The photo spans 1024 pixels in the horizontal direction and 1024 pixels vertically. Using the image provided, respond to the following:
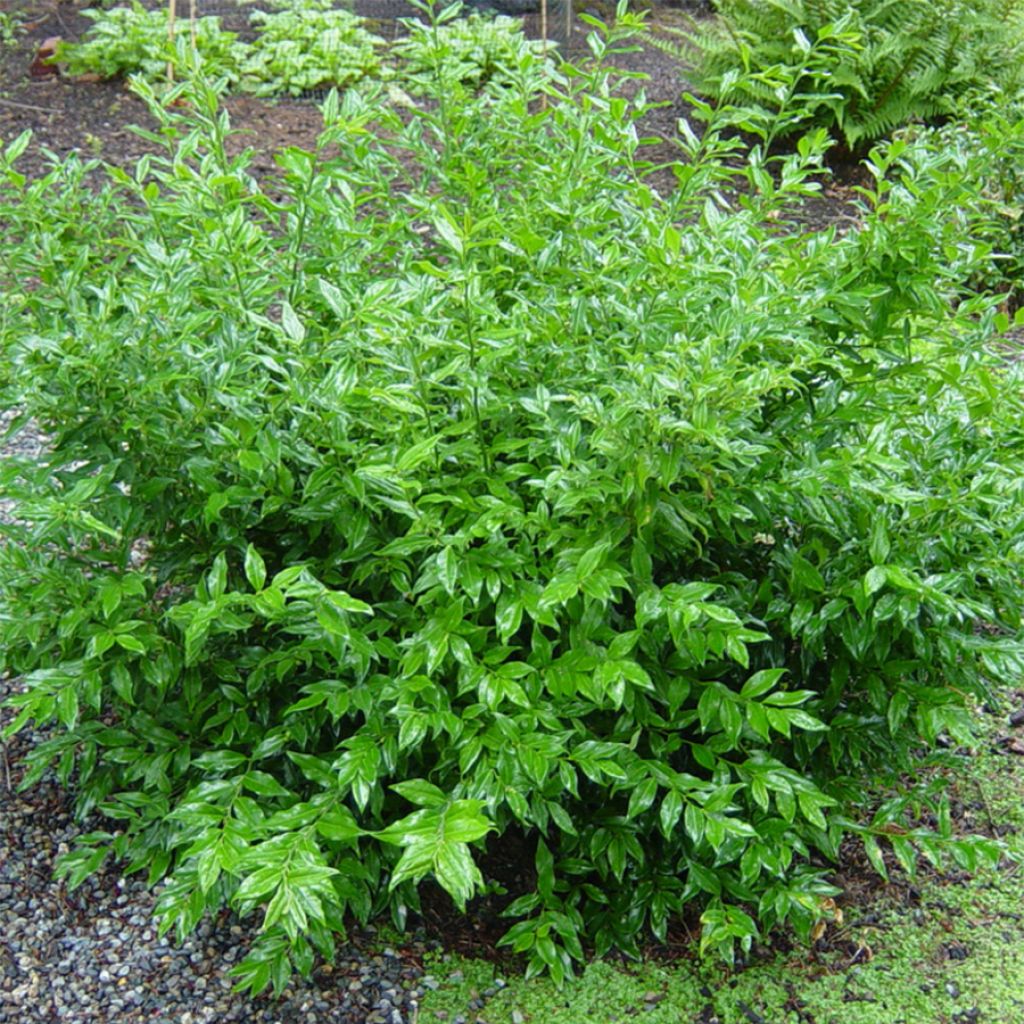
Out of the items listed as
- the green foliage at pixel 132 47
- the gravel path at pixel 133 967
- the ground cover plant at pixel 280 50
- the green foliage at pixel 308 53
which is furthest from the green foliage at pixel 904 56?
the gravel path at pixel 133 967

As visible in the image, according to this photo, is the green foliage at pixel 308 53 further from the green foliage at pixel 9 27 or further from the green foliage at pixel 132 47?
the green foliage at pixel 9 27

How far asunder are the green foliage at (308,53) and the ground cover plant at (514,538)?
5.21 meters

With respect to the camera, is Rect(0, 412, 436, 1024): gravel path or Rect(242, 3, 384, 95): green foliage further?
Rect(242, 3, 384, 95): green foliage

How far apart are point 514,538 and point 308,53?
6375 millimetres

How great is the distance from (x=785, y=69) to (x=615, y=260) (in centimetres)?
69

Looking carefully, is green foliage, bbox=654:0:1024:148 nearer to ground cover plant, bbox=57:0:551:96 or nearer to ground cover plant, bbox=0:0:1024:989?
ground cover plant, bbox=57:0:551:96

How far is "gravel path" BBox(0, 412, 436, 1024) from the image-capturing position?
2.51 m

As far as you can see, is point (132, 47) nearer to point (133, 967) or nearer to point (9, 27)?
point (9, 27)

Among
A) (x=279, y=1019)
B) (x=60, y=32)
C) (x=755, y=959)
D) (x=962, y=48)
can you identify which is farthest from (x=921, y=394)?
(x=60, y=32)

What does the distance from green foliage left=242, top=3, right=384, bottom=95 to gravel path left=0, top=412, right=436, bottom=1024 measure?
5826 mm

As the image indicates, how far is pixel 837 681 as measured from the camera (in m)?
2.54

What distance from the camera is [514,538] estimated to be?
238 centimetres

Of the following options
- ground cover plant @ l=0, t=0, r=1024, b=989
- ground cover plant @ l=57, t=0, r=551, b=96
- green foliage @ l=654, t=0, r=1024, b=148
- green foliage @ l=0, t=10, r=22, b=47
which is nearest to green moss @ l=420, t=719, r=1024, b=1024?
ground cover plant @ l=0, t=0, r=1024, b=989

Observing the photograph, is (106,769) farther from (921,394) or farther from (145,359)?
(921,394)
